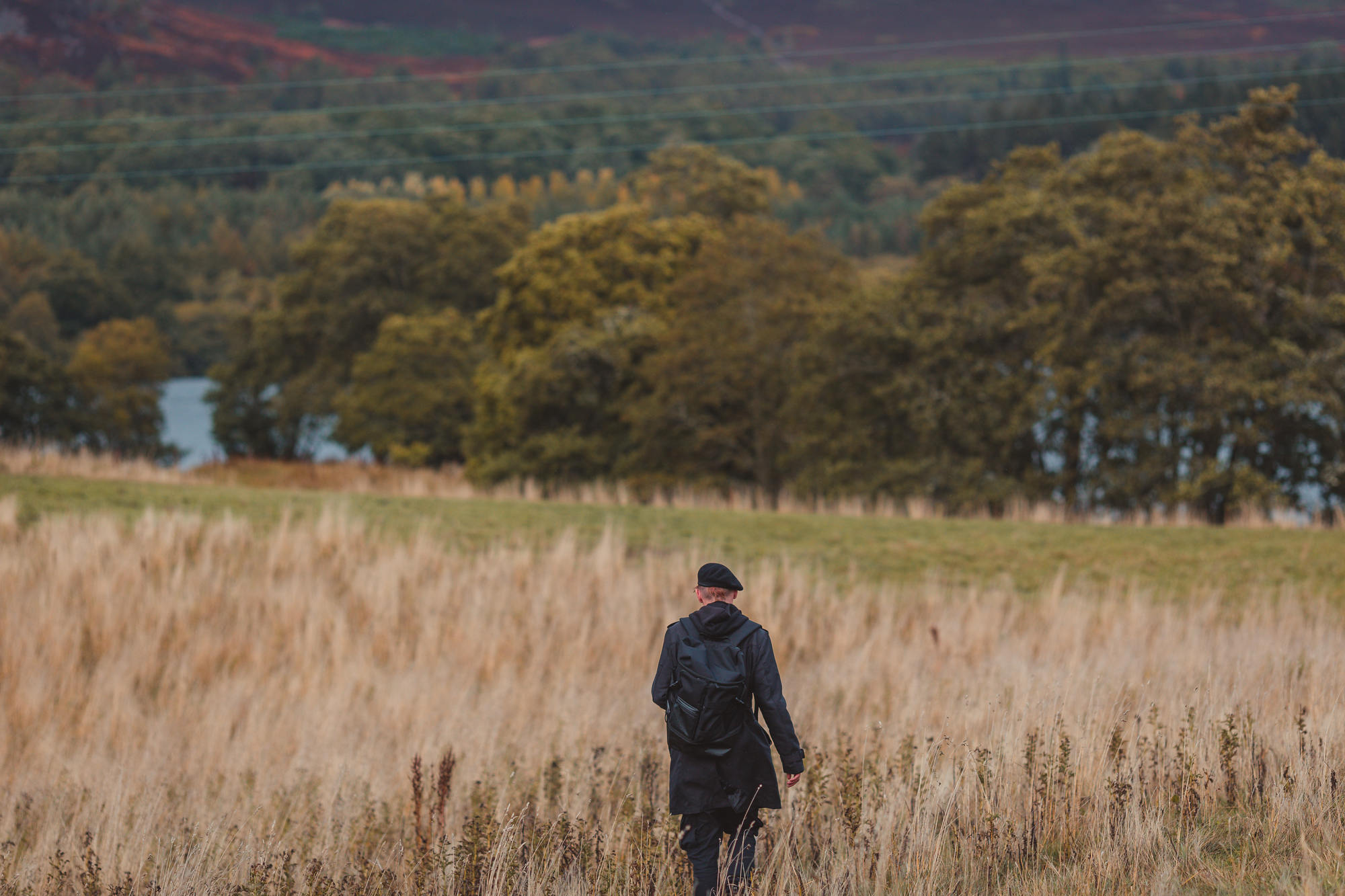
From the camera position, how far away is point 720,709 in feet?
13.9

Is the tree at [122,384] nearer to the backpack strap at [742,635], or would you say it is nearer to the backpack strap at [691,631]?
the backpack strap at [691,631]

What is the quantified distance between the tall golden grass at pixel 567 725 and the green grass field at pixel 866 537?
131 centimetres

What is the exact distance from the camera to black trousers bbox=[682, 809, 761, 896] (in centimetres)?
447

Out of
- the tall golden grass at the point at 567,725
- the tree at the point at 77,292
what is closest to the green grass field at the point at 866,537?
the tall golden grass at the point at 567,725

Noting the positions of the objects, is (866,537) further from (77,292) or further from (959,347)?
(77,292)

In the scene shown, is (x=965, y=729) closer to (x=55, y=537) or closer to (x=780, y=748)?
(x=780, y=748)

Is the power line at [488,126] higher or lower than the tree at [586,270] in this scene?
higher

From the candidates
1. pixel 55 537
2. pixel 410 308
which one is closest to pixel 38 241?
pixel 410 308

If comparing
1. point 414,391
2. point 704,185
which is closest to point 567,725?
point 414,391

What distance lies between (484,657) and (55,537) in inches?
214

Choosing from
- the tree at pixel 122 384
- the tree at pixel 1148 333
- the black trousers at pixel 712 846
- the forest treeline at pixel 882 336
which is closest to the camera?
the black trousers at pixel 712 846

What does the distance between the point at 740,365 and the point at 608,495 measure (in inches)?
176

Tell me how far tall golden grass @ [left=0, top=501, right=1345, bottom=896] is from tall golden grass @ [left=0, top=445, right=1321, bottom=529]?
6520mm

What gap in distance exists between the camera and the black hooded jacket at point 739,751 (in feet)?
14.0
